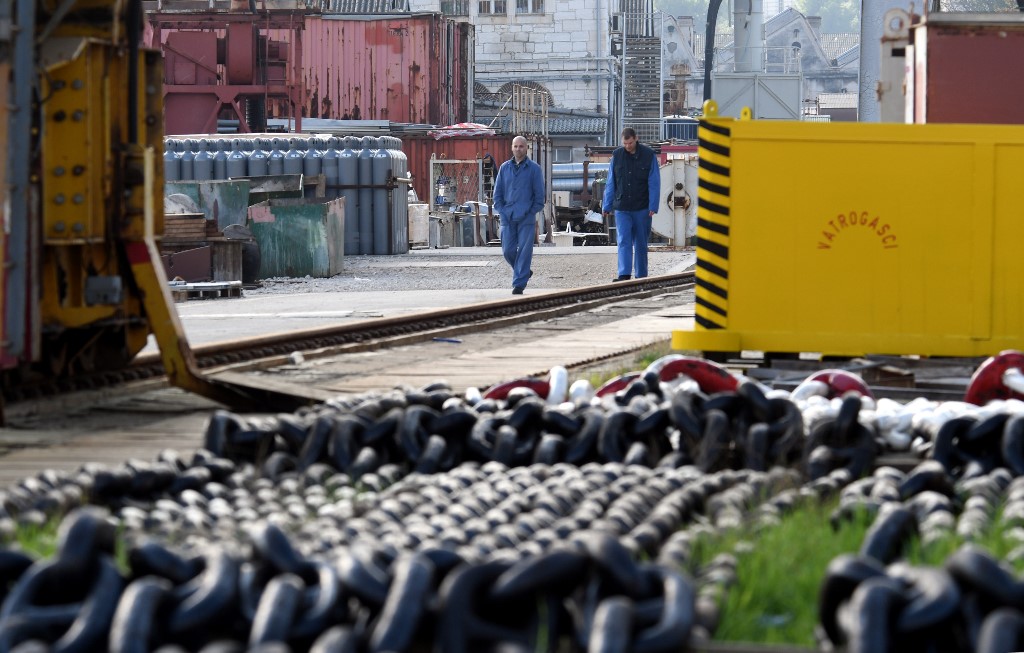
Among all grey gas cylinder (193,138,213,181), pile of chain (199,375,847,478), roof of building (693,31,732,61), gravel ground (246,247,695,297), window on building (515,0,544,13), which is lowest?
gravel ground (246,247,695,297)

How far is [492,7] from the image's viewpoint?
86438 millimetres

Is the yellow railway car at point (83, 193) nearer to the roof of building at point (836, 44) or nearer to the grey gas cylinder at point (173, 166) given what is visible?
the grey gas cylinder at point (173, 166)

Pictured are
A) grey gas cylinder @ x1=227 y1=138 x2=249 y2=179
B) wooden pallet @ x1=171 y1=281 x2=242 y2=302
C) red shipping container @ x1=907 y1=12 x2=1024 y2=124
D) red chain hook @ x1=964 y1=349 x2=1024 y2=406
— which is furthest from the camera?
grey gas cylinder @ x1=227 y1=138 x2=249 y2=179

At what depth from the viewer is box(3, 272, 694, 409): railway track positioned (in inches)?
333

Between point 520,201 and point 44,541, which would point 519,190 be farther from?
point 44,541

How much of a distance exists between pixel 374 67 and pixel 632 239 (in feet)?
117

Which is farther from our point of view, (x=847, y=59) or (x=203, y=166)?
(x=847, y=59)

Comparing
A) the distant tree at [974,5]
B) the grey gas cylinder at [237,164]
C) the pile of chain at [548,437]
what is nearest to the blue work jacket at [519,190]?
the pile of chain at [548,437]

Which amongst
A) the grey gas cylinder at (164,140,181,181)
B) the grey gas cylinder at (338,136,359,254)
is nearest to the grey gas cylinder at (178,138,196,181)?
the grey gas cylinder at (164,140,181,181)

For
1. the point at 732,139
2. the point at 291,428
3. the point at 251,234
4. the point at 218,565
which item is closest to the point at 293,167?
the point at 251,234

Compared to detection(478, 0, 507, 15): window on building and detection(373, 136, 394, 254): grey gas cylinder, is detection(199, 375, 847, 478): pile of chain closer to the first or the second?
detection(373, 136, 394, 254): grey gas cylinder

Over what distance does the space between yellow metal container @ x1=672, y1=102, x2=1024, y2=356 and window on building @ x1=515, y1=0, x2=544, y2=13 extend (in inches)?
3015

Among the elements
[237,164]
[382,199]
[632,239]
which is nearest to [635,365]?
[632,239]

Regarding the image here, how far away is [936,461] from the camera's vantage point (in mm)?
5008
